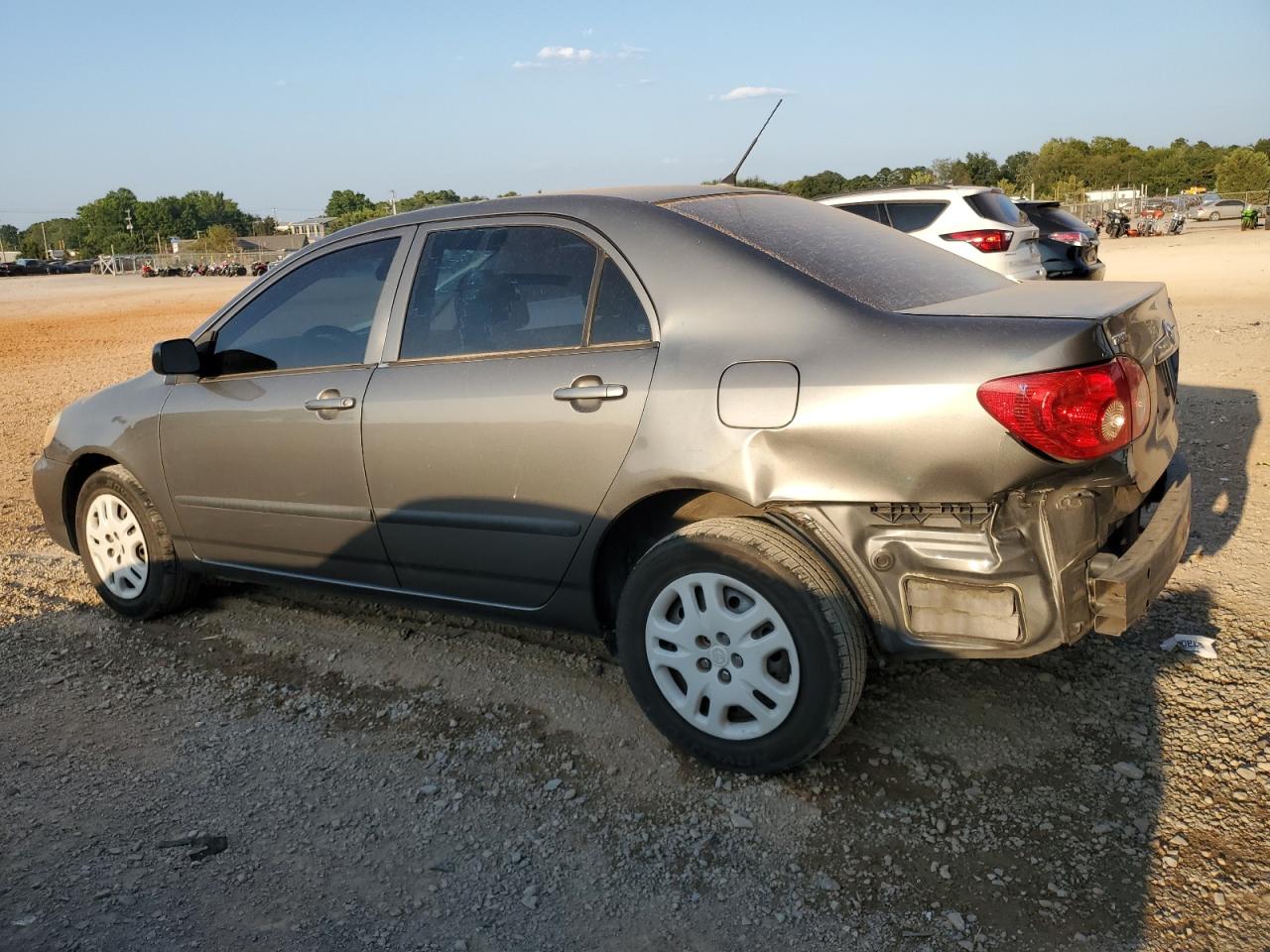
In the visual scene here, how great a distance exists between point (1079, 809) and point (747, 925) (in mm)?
1009

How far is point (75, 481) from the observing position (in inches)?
195

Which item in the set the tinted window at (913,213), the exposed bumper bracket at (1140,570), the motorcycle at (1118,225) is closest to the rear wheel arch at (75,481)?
the exposed bumper bracket at (1140,570)

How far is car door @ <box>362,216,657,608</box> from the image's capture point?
3.29 m

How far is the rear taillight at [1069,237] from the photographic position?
44.6ft

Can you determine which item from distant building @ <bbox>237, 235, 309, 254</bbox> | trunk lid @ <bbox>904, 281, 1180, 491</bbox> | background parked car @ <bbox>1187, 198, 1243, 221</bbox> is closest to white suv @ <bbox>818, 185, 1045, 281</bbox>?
trunk lid @ <bbox>904, 281, 1180, 491</bbox>

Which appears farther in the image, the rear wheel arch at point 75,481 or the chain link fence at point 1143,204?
the chain link fence at point 1143,204

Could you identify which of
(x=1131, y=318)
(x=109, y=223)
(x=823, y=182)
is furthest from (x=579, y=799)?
(x=109, y=223)

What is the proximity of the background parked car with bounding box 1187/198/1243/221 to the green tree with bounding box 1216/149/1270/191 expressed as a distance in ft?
42.3

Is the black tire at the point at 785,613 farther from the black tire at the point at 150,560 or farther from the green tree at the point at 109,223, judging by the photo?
the green tree at the point at 109,223

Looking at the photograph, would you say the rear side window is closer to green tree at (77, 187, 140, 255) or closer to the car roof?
the car roof

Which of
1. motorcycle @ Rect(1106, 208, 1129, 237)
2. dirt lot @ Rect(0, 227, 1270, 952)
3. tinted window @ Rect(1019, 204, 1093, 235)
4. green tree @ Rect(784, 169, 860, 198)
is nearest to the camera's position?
dirt lot @ Rect(0, 227, 1270, 952)

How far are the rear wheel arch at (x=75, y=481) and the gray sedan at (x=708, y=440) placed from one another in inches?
29.4

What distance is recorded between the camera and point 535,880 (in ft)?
9.16

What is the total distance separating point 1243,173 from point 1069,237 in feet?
198
